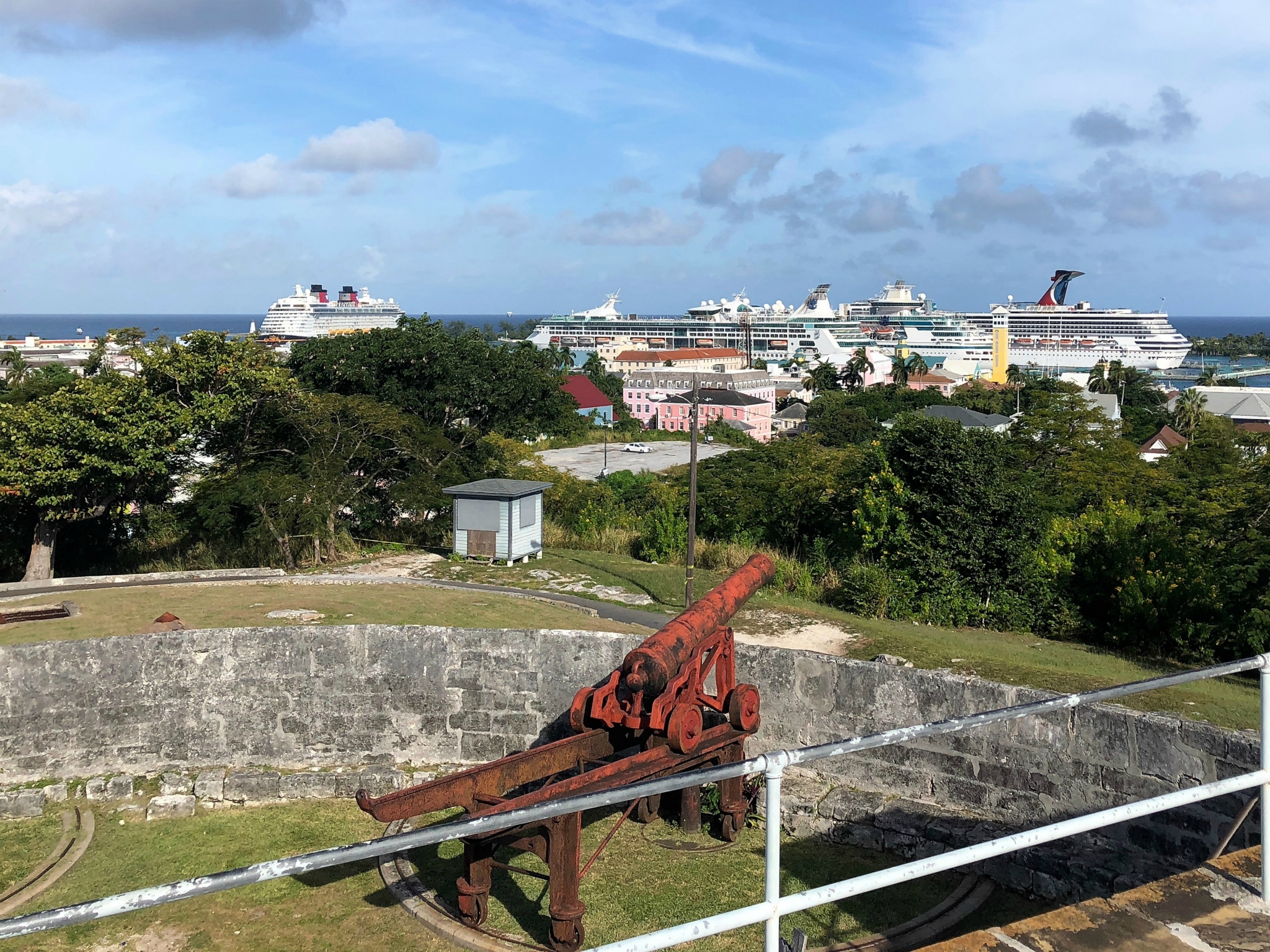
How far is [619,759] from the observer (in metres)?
7.74

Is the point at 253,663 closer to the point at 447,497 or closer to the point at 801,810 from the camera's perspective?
the point at 801,810

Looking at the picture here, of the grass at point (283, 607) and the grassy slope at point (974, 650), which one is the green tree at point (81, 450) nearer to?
the grass at point (283, 607)

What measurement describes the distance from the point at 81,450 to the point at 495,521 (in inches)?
299

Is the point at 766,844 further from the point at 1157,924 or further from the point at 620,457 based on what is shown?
the point at 620,457

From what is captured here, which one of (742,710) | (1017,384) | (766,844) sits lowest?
(742,710)

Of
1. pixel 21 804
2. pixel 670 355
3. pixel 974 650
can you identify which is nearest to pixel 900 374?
pixel 670 355

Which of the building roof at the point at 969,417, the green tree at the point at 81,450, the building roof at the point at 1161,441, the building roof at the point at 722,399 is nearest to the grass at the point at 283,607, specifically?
the green tree at the point at 81,450

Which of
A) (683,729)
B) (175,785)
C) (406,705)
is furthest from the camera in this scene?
(406,705)

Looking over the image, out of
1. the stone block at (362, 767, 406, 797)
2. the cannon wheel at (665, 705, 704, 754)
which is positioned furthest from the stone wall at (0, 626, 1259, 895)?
the cannon wheel at (665, 705, 704, 754)

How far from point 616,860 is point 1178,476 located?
20.0 m

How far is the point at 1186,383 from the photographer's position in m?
117

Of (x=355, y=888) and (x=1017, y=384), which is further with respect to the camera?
(x=1017, y=384)

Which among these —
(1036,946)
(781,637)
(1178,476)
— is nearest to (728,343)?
(1178,476)

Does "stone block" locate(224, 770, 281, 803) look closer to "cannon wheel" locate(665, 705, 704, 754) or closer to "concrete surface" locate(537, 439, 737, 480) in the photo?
"cannon wheel" locate(665, 705, 704, 754)
